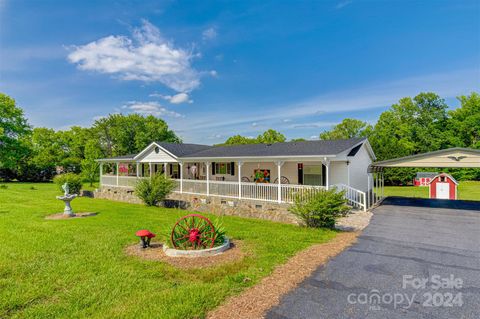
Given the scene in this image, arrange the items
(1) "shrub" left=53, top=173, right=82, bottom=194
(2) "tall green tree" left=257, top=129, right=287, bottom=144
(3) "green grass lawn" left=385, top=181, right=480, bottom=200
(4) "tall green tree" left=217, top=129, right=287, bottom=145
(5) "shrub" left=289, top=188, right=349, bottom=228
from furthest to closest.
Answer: (2) "tall green tree" left=257, top=129, right=287, bottom=144
(4) "tall green tree" left=217, top=129, right=287, bottom=145
(1) "shrub" left=53, top=173, right=82, bottom=194
(3) "green grass lawn" left=385, top=181, right=480, bottom=200
(5) "shrub" left=289, top=188, right=349, bottom=228

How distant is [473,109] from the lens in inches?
1375

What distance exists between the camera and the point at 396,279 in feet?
16.6

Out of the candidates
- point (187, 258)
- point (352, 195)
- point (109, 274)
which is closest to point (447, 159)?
point (352, 195)

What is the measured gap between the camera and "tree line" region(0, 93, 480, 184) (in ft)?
97.5

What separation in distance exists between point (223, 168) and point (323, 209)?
11.0m

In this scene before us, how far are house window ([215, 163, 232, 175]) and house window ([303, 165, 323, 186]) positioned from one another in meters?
5.69

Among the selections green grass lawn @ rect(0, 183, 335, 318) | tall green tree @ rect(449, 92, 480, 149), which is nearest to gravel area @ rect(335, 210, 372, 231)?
green grass lawn @ rect(0, 183, 335, 318)

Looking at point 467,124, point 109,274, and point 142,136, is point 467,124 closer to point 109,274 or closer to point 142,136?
point 109,274

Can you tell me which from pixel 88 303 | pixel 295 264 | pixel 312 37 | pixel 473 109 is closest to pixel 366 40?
pixel 312 37

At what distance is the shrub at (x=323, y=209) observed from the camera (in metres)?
8.88

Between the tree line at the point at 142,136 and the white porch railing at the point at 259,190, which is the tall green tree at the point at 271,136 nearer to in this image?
the tree line at the point at 142,136

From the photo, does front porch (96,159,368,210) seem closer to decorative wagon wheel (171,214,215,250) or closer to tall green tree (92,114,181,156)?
decorative wagon wheel (171,214,215,250)

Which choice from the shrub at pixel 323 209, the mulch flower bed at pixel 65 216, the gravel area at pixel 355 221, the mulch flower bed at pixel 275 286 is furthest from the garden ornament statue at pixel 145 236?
the mulch flower bed at pixel 65 216

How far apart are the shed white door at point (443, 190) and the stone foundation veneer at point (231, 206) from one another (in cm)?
1364
